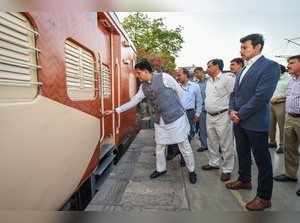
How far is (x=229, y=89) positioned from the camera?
444 centimetres

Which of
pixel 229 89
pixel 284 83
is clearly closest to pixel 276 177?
pixel 229 89

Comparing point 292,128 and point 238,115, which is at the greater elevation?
point 238,115

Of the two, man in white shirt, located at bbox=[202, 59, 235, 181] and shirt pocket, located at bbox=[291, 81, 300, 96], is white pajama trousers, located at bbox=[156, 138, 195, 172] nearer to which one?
man in white shirt, located at bbox=[202, 59, 235, 181]

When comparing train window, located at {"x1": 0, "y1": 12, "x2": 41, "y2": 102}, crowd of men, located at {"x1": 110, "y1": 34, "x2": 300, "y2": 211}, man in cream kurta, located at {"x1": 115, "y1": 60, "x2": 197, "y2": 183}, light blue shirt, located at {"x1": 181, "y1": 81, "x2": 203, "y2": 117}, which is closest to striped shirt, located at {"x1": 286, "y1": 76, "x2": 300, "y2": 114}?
crowd of men, located at {"x1": 110, "y1": 34, "x2": 300, "y2": 211}

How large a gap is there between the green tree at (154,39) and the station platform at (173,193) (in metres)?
1.59

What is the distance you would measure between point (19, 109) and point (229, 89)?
3.19m

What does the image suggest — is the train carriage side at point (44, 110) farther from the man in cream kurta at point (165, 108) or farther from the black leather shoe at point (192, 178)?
the black leather shoe at point (192, 178)

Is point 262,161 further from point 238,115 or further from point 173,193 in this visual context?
point 173,193

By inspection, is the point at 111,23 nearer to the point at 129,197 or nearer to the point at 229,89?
the point at 229,89

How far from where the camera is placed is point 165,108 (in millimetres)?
4305

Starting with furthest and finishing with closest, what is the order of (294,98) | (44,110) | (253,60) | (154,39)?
1. (154,39)
2. (294,98)
3. (253,60)
4. (44,110)

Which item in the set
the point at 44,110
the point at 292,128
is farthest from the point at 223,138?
the point at 44,110

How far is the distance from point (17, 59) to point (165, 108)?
8.69 ft

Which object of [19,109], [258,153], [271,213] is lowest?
[258,153]
